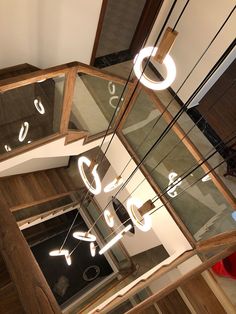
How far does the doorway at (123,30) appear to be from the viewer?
597 cm

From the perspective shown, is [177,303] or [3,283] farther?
[177,303]

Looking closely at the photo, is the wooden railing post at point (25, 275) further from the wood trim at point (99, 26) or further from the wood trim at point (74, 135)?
the wood trim at point (99, 26)

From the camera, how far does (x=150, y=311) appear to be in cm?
412

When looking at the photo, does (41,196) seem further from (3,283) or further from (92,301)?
(3,283)

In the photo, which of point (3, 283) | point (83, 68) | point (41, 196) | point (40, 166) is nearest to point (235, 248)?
point (3, 283)

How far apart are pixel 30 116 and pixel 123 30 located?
4027 millimetres

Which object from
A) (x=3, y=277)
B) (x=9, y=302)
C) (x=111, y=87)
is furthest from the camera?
(x=111, y=87)

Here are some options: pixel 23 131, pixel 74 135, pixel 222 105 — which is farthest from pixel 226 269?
pixel 222 105

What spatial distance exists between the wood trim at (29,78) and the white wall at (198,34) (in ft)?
9.08

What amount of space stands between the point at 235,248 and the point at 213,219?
1517 mm

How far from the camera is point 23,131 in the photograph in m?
3.95

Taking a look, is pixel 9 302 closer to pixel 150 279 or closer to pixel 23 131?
pixel 23 131

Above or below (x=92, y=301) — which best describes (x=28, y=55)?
above

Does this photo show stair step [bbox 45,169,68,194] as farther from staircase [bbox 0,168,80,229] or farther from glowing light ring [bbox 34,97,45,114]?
glowing light ring [bbox 34,97,45,114]
